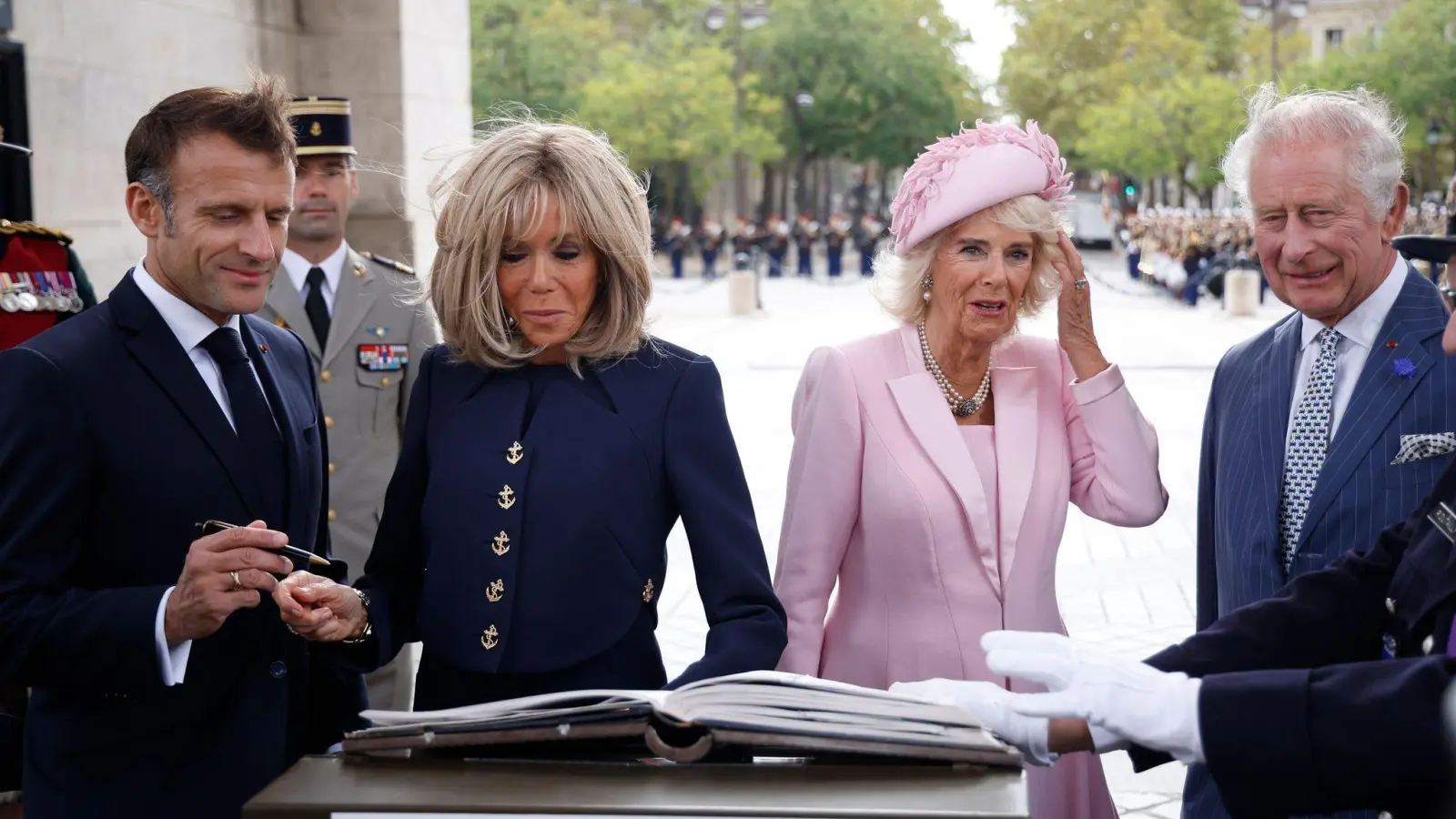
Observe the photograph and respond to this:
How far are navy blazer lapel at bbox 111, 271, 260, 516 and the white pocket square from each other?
2.01 m

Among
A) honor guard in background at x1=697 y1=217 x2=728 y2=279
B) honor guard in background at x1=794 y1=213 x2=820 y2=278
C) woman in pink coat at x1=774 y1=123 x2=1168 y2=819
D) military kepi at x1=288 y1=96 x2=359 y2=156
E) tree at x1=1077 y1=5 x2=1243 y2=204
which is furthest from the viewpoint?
tree at x1=1077 y1=5 x2=1243 y2=204

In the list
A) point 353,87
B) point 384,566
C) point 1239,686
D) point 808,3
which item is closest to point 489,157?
point 384,566

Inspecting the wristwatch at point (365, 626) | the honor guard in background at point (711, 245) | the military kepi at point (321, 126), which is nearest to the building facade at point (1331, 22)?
the honor guard in background at point (711, 245)

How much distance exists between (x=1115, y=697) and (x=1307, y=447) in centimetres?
125

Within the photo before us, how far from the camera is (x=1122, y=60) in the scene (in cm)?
6334

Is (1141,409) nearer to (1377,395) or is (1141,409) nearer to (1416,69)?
(1377,395)

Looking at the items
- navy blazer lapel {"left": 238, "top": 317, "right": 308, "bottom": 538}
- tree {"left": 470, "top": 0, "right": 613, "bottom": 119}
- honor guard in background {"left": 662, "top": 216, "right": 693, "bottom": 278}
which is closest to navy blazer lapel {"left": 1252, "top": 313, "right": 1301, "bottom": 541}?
navy blazer lapel {"left": 238, "top": 317, "right": 308, "bottom": 538}

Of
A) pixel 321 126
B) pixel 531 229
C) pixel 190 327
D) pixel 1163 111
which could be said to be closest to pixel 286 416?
pixel 190 327

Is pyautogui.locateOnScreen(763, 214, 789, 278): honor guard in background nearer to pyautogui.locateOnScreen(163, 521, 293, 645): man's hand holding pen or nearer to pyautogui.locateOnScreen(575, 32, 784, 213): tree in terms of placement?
pyautogui.locateOnScreen(575, 32, 784, 213): tree

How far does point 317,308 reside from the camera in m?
4.74

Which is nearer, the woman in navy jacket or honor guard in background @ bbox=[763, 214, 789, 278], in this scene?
the woman in navy jacket

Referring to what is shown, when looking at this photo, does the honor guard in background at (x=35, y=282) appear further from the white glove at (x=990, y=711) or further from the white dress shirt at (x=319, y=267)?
the white glove at (x=990, y=711)

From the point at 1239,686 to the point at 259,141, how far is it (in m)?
1.72

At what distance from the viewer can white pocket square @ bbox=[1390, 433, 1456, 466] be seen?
2.91 m
